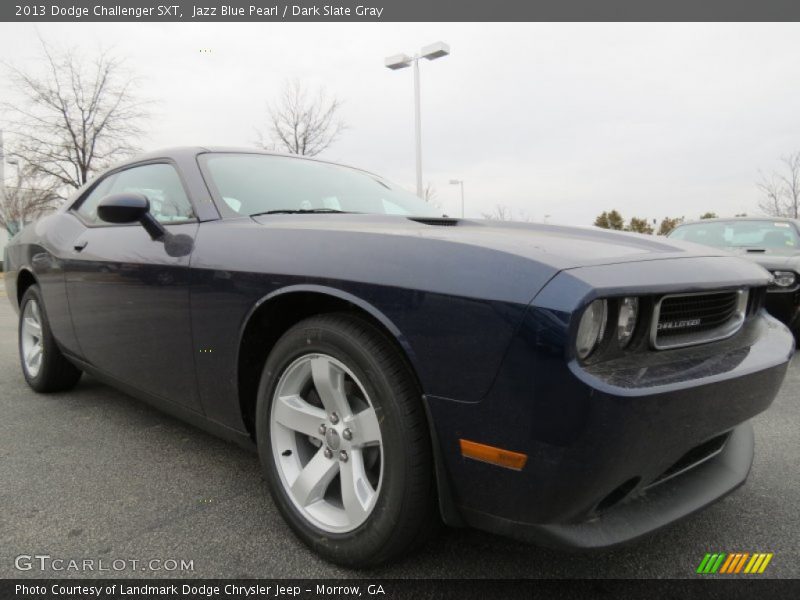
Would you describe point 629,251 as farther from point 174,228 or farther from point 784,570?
point 174,228

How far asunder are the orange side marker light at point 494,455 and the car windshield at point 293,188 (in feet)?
4.42

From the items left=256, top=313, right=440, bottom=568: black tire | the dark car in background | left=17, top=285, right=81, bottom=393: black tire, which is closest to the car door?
left=17, top=285, right=81, bottom=393: black tire

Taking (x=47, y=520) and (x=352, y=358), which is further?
(x=47, y=520)

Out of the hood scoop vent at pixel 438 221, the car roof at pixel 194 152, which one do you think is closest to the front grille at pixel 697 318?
the hood scoop vent at pixel 438 221

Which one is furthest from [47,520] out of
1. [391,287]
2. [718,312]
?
[718,312]

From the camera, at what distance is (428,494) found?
56.3 inches

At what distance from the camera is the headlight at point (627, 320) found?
1.34 meters

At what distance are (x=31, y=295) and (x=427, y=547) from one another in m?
3.22

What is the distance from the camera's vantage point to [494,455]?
1291 mm

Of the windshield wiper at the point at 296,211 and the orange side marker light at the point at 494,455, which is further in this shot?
the windshield wiper at the point at 296,211

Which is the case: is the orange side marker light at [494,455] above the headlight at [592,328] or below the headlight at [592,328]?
below

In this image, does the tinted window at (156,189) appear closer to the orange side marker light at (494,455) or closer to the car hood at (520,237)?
the car hood at (520,237)

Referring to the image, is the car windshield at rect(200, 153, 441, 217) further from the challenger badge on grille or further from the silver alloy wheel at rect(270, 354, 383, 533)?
the challenger badge on grille

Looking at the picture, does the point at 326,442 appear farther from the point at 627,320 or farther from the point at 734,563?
the point at 734,563
